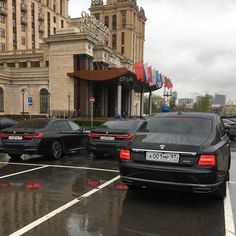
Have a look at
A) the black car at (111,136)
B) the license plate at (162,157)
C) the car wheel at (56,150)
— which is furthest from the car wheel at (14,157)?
the license plate at (162,157)

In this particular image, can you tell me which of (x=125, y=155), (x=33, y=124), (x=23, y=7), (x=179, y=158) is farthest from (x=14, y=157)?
(x=23, y=7)

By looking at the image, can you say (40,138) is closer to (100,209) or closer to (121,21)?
(100,209)

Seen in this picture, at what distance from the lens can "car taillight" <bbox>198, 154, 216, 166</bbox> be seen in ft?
15.0

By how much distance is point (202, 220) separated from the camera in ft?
14.1

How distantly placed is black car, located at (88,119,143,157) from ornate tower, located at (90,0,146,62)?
8933 centimetres

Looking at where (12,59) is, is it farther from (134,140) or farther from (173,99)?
(173,99)

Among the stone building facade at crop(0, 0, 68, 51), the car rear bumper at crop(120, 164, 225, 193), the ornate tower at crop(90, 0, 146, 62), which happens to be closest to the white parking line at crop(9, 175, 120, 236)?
the car rear bumper at crop(120, 164, 225, 193)

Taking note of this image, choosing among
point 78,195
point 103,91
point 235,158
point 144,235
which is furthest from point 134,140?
point 103,91

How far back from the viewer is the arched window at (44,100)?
3859 centimetres

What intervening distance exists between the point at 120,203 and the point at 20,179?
2.88 m

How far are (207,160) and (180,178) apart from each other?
51 centimetres

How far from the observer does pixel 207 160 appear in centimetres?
457

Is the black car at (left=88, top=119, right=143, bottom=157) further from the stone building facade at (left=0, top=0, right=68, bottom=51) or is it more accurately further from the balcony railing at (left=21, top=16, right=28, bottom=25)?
the balcony railing at (left=21, top=16, right=28, bottom=25)

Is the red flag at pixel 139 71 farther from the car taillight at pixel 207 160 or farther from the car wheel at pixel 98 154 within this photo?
the car taillight at pixel 207 160
